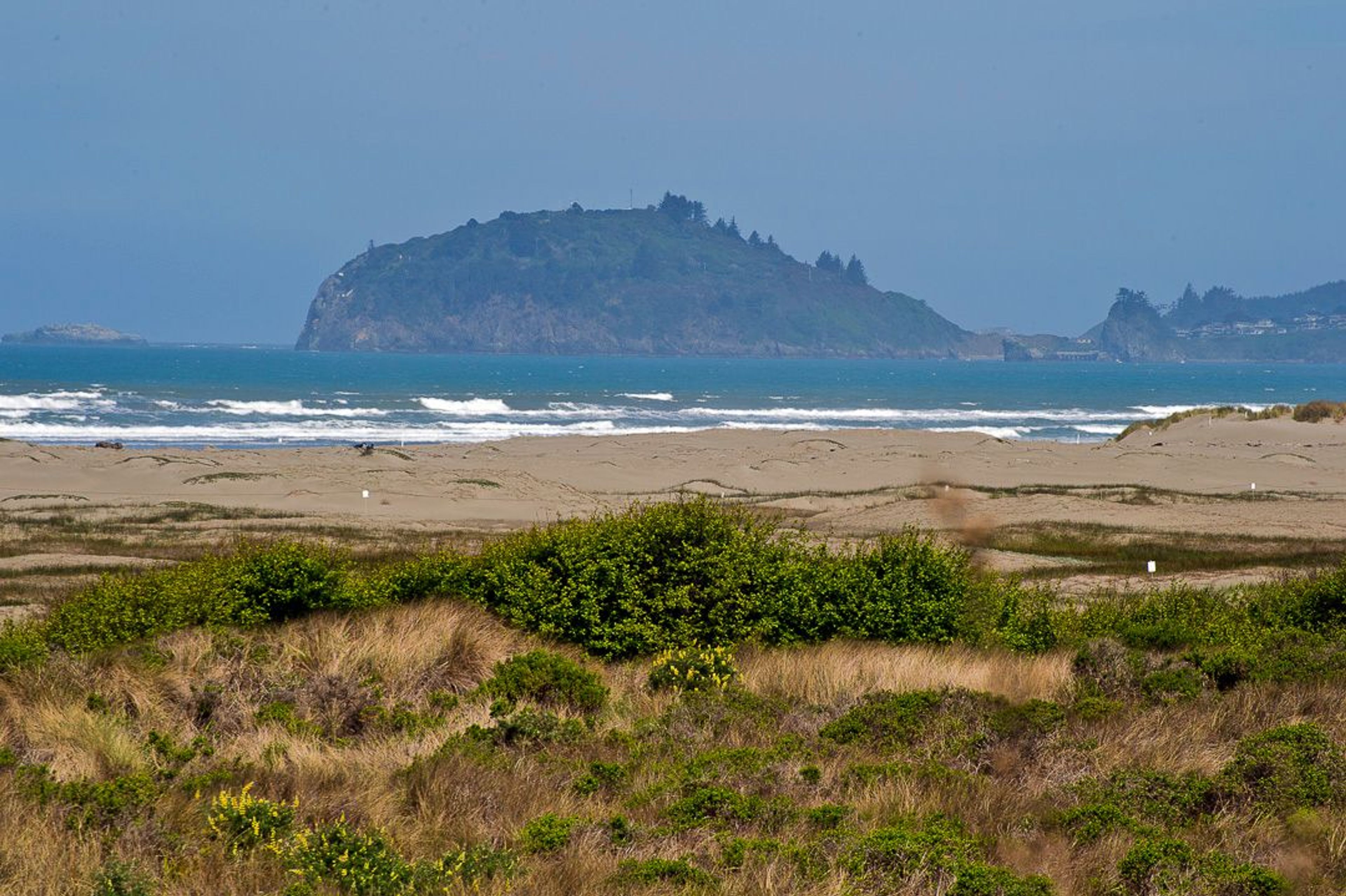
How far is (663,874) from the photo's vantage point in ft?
17.3

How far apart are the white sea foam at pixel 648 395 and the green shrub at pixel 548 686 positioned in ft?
291

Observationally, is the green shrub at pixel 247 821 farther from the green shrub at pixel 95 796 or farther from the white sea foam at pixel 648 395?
the white sea foam at pixel 648 395

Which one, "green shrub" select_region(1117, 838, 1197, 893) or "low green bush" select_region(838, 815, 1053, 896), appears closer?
"low green bush" select_region(838, 815, 1053, 896)

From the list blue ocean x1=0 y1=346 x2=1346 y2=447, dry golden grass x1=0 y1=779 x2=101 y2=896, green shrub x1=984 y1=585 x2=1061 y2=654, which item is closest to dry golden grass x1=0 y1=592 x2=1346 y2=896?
dry golden grass x1=0 y1=779 x2=101 y2=896

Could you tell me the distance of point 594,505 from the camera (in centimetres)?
3275

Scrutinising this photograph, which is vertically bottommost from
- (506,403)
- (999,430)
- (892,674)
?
(999,430)

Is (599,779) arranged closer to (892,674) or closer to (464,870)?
(464,870)

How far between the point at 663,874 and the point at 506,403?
8523 cm

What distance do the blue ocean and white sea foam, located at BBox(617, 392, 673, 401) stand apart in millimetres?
508

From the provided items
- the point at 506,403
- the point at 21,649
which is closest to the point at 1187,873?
the point at 21,649

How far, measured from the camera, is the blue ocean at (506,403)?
65.9 metres

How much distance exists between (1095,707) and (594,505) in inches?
991

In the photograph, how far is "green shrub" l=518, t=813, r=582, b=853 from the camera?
557cm

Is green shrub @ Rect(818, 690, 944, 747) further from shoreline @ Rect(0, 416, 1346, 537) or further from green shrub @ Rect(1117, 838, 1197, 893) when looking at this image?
shoreline @ Rect(0, 416, 1346, 537)
